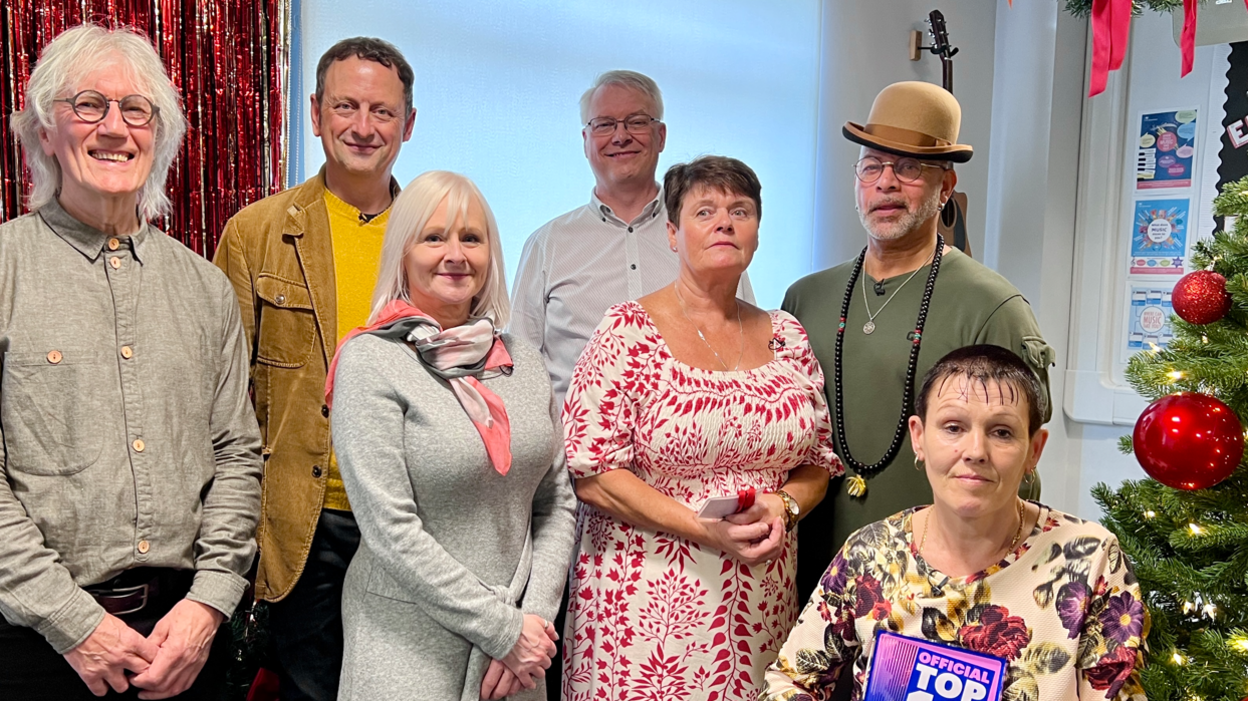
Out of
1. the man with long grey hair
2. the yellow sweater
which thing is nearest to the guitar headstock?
the yellow sweater

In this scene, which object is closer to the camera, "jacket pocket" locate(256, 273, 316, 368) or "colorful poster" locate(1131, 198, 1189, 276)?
"jacket pocket" locate(256, 273, 316, 368)

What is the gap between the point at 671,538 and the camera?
6.55 ft

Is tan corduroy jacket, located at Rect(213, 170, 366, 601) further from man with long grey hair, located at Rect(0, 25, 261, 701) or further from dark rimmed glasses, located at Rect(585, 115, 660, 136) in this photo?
dark rimmed glasses, located at Rect(585, 115, 660, 136)

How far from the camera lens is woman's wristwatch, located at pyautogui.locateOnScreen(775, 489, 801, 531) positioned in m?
2.02

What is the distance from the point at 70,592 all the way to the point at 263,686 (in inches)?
41.6

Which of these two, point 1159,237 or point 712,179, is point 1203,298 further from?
point 1159,237

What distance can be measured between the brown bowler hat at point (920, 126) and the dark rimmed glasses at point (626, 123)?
67 cm

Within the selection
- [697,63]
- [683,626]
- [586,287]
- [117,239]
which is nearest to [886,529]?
[683,626]

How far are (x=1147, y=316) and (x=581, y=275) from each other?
288 cm

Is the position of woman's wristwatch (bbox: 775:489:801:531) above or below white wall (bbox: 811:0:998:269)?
below

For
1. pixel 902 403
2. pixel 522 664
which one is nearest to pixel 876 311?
pixel 902 403

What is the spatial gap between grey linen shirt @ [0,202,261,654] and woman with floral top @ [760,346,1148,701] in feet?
3.58

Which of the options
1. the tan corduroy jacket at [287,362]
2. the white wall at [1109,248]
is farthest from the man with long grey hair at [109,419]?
the white wall at [1109,248]

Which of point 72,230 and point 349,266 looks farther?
point 349,266
